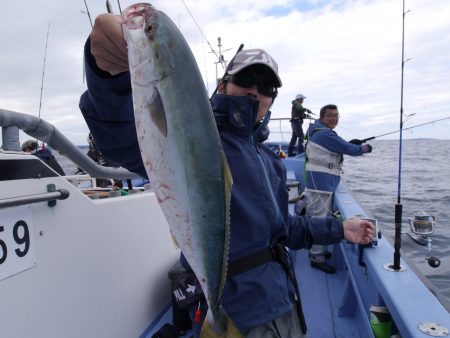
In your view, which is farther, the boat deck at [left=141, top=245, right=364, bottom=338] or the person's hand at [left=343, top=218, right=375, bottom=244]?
the boat deck at [left=141, top=245, right=364, bottom=338]

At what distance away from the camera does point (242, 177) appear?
1.64 metres

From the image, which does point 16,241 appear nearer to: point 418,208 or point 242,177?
point 242,177

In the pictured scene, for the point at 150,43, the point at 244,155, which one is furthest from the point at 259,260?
the point at 150,43

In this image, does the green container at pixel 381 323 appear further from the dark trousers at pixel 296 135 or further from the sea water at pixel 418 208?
the dark trousers at pixel 296 135

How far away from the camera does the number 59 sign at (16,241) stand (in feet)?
4.86

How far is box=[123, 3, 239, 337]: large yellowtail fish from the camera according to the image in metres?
1.05

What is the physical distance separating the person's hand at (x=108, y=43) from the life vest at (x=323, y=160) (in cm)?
490

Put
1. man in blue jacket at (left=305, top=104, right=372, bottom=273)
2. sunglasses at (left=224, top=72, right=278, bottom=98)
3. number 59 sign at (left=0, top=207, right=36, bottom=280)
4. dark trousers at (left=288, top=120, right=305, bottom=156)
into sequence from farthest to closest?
dark trousers at (left=288, top=120, right=305, bottom=156) < man in blue jacket at (left=305, top=104, right=372, bottom=273) < sunglasses at (left=224, top=72, right=278, bottom=98) < number 59 sign at (left=0, top=207, right=36, bottom=280)

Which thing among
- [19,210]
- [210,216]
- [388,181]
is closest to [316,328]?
[210,216]

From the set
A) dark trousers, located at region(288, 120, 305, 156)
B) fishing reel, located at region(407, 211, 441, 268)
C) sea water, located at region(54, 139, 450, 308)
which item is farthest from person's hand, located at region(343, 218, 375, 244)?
dark trousers, located at region(288, 120, 305, 156)

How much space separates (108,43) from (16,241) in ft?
3.47

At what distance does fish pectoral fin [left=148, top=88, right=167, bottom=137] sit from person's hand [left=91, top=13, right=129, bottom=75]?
229mm

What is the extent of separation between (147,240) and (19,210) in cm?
137

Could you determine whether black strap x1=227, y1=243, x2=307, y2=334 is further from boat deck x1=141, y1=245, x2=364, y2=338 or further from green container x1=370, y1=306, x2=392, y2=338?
boat deck x1=141, y1=245, x2=364, y2=338
